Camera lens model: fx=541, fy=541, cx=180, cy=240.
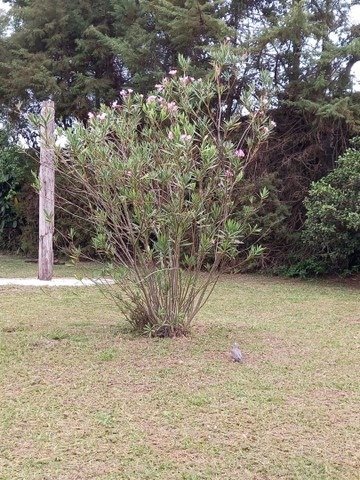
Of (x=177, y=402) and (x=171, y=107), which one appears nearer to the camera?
(x=177, y=402)

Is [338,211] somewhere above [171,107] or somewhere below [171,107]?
below

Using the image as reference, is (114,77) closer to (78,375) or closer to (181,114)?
(181,114)

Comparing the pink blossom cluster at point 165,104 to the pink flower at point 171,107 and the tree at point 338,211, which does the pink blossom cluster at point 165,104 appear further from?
the tree at point 338,211

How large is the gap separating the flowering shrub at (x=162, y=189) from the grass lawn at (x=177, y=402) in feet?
1.19

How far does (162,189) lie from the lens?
3572mm

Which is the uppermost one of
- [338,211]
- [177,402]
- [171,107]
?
[171,107]

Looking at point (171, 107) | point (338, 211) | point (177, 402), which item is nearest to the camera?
point (177, 402)

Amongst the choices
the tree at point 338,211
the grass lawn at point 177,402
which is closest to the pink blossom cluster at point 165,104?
the grass lawn at point 177,402

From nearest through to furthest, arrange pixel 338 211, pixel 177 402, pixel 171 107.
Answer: pixel 177 402 < pixel 171 107 < pixel 338 211

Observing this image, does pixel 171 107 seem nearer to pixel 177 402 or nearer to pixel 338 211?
pixel 177 402

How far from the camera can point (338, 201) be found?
7.27 metres

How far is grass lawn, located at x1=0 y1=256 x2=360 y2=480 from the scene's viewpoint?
204cm

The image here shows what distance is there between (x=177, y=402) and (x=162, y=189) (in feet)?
4.81

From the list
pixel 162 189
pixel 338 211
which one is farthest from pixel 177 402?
pixel 338 211
